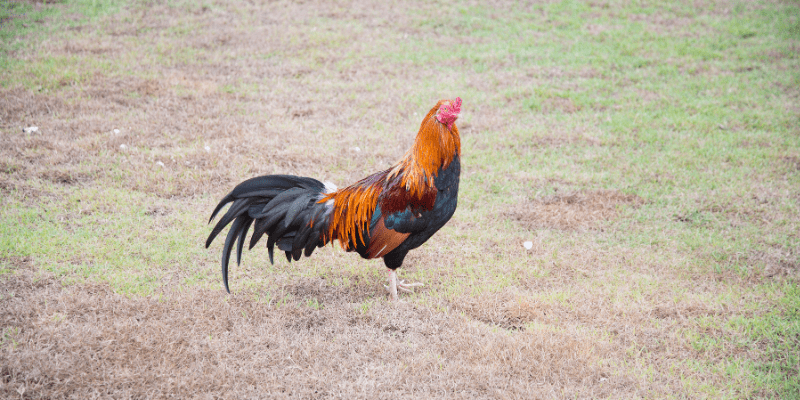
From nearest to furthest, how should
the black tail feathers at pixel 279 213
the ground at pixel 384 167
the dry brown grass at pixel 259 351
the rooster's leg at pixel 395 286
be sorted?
the dry brown grass at pixel 259 351 < the ground at pixel 384 167 < the black tail feathers at pixel 279 213 < the rooster's leg at pixel 395 286

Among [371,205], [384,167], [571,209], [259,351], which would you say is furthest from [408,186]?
[384,167]

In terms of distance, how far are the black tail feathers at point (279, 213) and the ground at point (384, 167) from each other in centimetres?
62

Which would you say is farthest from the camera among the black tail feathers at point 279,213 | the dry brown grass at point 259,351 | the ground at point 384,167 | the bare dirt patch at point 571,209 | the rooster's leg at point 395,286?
the bare dirt patch at point 571,209

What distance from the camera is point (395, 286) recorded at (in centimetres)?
474

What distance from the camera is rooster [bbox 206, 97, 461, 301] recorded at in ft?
13.9

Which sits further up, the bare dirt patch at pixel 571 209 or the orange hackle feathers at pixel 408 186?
the orange hackle feathers at pixel 408 186

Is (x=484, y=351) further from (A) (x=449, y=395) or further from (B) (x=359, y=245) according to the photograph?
(B) (x=359, y=245)

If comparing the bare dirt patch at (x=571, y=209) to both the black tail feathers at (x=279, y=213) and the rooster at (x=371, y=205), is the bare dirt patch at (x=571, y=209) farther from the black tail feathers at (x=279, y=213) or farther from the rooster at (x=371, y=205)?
the black tail feathers at (x=279, y=213)

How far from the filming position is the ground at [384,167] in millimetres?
3926

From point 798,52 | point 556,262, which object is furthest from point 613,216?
point 798,52

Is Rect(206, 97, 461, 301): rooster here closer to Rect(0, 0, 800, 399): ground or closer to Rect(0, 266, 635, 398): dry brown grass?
Rect(0, 266, 635, 398): dry brown grass

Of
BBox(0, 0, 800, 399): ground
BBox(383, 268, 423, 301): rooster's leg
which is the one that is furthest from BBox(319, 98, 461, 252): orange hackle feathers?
BBox(0, 0, 800, 399): ground

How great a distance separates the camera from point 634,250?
5.64 m

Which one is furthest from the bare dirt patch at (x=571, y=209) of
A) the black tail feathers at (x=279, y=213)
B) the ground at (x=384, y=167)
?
the black tail feathers at (x=279, y=213)
